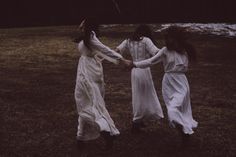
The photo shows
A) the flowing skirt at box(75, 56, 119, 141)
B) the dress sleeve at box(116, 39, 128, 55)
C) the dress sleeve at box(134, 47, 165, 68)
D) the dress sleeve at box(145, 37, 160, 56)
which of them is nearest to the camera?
the flowing skirt at box(75, 56, 119, 141)

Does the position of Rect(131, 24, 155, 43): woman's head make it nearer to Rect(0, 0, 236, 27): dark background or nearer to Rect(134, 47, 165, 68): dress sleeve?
Rect(134, 47, 165, 68): dress sleeve

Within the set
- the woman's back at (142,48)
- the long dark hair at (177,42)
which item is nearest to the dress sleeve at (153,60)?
the long dark hair at (177,42)

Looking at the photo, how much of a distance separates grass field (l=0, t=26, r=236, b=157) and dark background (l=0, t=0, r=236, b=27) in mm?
9494

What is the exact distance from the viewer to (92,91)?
285 inches

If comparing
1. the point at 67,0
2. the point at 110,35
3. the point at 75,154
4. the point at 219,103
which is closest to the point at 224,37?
the point at 110,35

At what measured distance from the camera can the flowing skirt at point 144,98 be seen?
828 cm

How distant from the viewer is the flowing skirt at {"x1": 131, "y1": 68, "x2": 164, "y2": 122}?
27.2ft

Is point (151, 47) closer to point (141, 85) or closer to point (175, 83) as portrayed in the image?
point (141, 85)

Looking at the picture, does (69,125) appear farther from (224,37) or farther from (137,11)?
(137,11)

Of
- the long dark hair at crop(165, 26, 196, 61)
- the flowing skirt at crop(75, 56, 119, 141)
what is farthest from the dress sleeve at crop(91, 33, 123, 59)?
the long dark hair at crop(165, 26, 196, 61)

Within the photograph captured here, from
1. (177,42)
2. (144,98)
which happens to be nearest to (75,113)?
(144,98)

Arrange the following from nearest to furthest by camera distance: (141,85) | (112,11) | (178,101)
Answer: (178,101), (141,85), (112,11)

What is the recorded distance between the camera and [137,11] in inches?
1216

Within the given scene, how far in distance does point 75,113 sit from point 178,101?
3073 millimetres
